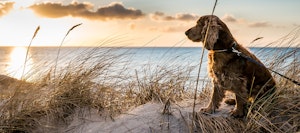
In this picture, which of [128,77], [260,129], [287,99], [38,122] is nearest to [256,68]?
[287,99]

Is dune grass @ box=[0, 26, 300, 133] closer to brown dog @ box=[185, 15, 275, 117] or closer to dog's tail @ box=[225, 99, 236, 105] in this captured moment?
brown dog @ box=[185, 15, 275, 117]

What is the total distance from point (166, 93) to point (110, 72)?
2.78 feet

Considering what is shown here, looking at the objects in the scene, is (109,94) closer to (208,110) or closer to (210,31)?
(208,110)

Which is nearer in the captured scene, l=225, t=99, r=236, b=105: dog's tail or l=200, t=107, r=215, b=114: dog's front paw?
l=200, t=107, r=215, b=114: dog's front paw

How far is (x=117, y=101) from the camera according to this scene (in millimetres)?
4500

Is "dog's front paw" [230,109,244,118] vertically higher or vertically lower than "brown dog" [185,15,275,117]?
lower

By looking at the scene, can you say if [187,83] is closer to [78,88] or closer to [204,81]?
[204,81]

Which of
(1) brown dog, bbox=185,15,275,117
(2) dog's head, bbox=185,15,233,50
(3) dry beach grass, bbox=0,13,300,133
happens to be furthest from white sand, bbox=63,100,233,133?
(2) dog's head, bbox=185,15,233,50

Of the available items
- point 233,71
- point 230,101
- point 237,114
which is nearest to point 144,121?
point 237,114

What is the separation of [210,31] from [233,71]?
0.45m

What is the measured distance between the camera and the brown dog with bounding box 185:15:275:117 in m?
3.64

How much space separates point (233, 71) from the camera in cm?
368

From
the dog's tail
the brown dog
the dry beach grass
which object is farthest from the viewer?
the dog's tail

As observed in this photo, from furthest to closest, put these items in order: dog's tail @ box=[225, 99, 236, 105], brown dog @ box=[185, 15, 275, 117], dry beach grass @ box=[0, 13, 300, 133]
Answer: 1. dog's tail @ box=[225, 99, 236, 105]
2. brown dog @ box=[185, 15, 275, 117]
3. dry beach grass @ box=[0, 13, 300, 133]
